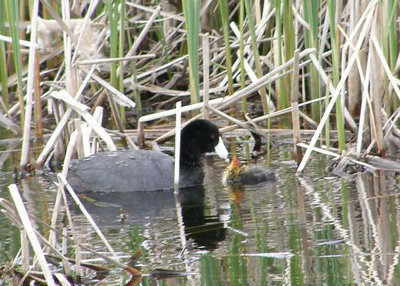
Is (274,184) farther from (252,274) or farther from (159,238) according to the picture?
(252,274)

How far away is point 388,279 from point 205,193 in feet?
8.80

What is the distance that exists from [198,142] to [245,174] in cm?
53

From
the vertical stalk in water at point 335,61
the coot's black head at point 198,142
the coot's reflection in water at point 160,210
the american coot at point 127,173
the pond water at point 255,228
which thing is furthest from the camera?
the coot's black head at point 198,142

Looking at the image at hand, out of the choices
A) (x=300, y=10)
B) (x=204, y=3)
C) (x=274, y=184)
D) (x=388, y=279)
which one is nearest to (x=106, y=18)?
(x=204, y=3)

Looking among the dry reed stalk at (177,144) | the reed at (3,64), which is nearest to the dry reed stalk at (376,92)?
the dry reed stalk at (177,144)

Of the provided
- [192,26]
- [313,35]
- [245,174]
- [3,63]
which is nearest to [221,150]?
[245,174]

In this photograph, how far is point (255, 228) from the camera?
4.92m

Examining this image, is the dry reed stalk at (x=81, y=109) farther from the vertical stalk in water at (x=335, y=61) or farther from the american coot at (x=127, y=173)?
the vertical stalk in water at (x=335, y=61)

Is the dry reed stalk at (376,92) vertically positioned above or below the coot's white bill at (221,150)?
above

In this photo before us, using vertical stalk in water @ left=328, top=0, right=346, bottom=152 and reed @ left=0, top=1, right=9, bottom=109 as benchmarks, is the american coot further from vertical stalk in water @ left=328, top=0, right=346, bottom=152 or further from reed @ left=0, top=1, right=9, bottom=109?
reed @ left=0, top=1, right=9, bottom=109

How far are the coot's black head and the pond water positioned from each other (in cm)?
21

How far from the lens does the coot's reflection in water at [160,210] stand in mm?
5008

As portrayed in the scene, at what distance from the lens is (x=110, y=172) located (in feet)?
21.3

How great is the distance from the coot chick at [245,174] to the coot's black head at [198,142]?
0.79 ft
